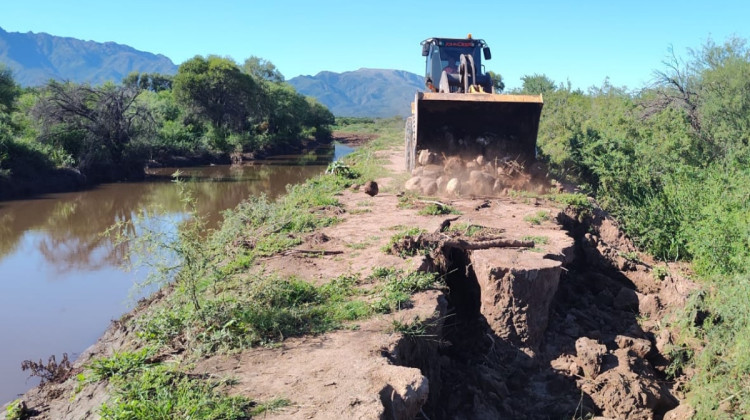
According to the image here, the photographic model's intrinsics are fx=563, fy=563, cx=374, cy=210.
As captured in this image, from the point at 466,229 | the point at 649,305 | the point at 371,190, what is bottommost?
the point at 649,305

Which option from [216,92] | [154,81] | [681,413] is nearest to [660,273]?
[681,413]

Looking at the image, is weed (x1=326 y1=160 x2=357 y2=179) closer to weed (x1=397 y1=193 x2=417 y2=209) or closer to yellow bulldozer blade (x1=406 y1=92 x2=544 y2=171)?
yellow bulldozer blade (x1=406 y1=92 x2=544 y2=171)

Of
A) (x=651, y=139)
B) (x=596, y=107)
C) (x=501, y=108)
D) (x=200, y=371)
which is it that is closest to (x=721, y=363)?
(x=200, y=371)

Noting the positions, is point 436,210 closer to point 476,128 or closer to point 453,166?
point 453,166

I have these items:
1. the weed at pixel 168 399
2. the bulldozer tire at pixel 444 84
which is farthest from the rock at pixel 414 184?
the weed at pixel 168 399

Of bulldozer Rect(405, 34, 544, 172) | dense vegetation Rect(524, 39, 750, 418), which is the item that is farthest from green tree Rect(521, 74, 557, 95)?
bulldozer Rect(405, 34, 544, 172)

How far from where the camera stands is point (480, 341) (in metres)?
5.86

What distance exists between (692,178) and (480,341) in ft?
20.3

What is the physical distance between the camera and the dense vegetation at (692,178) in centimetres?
557

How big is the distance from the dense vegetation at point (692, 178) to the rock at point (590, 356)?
2.82 feet

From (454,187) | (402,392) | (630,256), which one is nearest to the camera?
(402,392)

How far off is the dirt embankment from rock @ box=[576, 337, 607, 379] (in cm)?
1

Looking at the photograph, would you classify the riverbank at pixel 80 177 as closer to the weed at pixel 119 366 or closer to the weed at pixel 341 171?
the weed at pixel 341 171

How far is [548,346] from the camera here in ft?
19.4
